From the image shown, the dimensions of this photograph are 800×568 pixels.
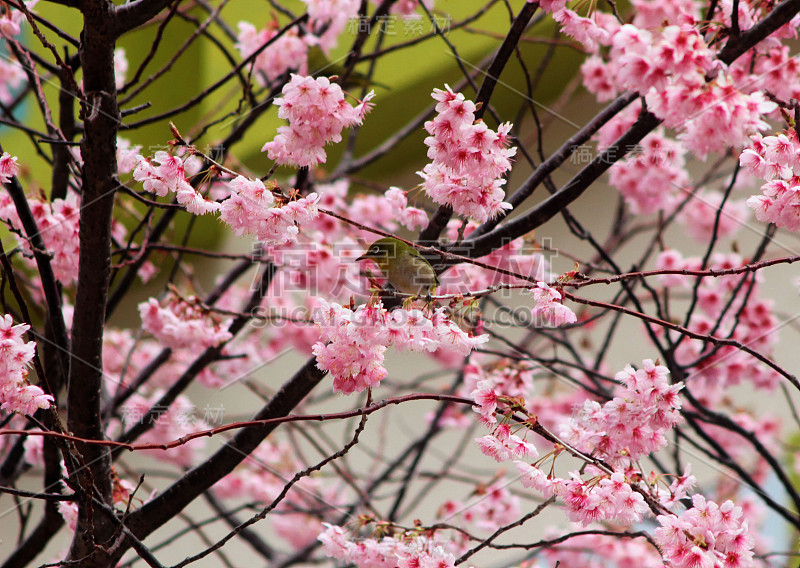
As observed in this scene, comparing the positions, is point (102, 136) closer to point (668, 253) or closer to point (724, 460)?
point (724, 460)

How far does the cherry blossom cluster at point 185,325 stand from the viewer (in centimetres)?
146

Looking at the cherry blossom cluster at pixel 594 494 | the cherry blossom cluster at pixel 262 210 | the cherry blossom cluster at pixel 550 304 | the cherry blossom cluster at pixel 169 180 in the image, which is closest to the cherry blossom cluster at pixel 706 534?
the cherry blossom cluster at pixel 594 494

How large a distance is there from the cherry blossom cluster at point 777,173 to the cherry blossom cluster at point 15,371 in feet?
3.12

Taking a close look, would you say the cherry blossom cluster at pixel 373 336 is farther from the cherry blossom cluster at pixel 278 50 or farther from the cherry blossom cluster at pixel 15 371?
the cherry blossom cluster at pixel 278 50

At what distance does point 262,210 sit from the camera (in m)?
0.89

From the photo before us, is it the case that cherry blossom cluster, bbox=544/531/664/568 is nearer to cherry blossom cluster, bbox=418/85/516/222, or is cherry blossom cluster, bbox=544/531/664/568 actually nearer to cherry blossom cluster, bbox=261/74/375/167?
cherry blossom cluster, bbox=418/85/516/222

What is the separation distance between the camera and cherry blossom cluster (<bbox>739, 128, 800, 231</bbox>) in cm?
93

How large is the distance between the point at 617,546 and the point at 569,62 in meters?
1.63

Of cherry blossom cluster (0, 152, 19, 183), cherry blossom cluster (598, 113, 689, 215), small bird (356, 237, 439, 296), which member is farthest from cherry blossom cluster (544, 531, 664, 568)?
cherry blossom cluster (0, 152, 19, 183)

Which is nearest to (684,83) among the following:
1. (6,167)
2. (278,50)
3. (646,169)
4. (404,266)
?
(404,266)

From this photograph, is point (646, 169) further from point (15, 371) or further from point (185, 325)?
point (15, 371)

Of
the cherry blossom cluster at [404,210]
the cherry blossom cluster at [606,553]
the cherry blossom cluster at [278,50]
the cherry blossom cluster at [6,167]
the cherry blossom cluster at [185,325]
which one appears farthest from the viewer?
the cherry blossom cluster at [606,553]

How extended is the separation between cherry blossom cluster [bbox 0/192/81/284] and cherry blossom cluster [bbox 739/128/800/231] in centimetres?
108

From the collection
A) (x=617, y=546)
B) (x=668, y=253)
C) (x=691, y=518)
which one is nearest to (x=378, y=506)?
(x=617, y=546)
